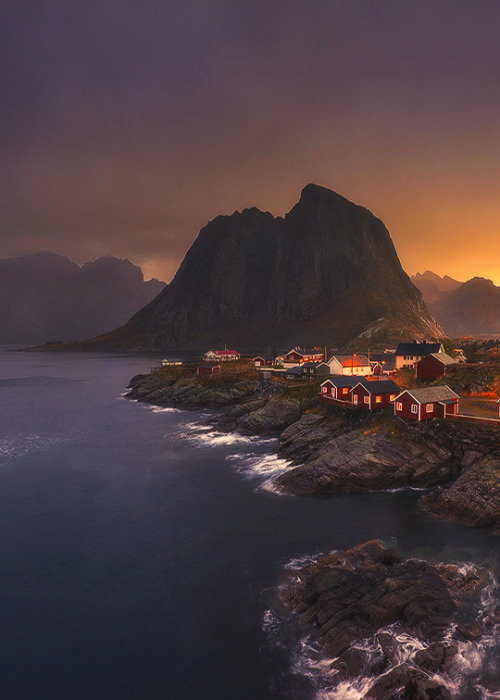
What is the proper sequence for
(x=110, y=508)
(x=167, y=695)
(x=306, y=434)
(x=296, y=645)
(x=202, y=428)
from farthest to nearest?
(x=202, y=428) < (x=306, y=434) < (x=110, y=508) < (x=296, y=645) < (x=167, y=695)

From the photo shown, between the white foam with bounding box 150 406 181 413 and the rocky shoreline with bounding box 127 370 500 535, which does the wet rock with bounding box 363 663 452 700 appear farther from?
the white foam with bounding box 150 406 181 413

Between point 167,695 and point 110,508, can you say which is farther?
point 110,508

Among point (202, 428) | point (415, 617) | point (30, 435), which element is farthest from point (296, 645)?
point (30, 435)

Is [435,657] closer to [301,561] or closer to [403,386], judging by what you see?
[301,561]

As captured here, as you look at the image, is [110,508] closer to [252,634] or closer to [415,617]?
[252,634]

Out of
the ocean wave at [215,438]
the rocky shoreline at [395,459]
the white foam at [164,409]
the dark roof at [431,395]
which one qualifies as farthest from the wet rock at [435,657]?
the white foam at [164,409]

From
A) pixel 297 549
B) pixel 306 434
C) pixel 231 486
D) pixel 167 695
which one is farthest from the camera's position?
pixel 306 434

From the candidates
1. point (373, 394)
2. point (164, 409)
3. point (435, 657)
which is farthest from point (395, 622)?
point (164, 409)

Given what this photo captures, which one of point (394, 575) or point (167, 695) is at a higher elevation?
point (394, 575)
